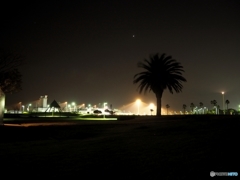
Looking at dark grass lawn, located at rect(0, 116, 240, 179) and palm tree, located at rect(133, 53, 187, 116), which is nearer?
dark grass lawn, located at rect(0, 116, 240, 179)

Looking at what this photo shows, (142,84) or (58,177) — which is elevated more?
(142,84)

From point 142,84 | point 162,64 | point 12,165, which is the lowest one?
point 12,165

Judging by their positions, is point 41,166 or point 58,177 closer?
point 58,177

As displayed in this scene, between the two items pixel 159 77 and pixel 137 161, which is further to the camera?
pixel 159 77

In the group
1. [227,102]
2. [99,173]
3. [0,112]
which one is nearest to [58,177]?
[99,173]

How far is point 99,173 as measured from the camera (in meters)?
6.50

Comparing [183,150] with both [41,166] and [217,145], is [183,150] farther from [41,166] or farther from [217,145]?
[41,166]

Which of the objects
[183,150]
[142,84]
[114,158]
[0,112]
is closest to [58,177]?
[114,158]

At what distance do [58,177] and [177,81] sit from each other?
3242 cm

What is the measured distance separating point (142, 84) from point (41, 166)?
31011mm

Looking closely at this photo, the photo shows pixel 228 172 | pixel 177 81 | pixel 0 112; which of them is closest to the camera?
pixel 228 172

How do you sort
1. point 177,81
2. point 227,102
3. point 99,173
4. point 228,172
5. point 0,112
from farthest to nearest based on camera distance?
point 227,102 → point 177,81 → point 0,112 → point 99,173 → point 228,172

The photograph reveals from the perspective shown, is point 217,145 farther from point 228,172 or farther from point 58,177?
point 58,177

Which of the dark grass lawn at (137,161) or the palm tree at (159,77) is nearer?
the dark grass lawn at (137,161)
